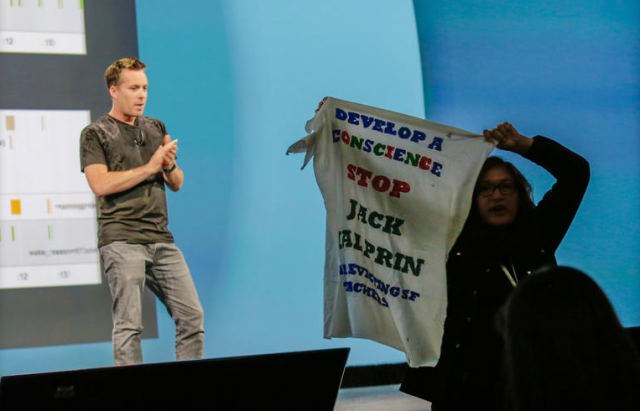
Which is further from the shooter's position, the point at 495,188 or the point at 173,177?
the point at 173,177

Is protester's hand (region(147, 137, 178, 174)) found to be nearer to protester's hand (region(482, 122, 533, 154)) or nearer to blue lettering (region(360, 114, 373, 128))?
blue lettering (region(360, 114, 373, 128))

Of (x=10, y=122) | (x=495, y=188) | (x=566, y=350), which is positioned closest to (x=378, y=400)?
(x=495, y=188)

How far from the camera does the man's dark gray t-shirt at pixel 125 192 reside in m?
3.06

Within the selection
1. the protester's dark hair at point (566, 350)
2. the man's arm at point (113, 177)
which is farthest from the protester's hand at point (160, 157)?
the protester's dark hair at point (566, 350)

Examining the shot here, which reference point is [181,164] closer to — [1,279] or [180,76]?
[180,76]

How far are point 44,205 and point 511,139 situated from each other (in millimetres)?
2291

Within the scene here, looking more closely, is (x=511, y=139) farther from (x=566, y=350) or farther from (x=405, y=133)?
(x=566, y=350)

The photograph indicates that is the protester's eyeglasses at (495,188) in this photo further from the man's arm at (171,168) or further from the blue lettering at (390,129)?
the man's arm at (171,168)

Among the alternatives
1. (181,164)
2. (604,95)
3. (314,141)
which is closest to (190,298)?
(181,164)

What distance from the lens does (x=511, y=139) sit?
227cm

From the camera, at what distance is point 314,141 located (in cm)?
247

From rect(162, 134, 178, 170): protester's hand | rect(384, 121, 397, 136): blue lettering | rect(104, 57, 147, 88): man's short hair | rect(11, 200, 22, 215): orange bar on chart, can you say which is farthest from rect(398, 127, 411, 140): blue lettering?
rect(11, 200, 22, 215): orange bar on chart

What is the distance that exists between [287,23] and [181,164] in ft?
3.09

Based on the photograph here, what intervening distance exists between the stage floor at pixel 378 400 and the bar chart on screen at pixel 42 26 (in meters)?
2.17
